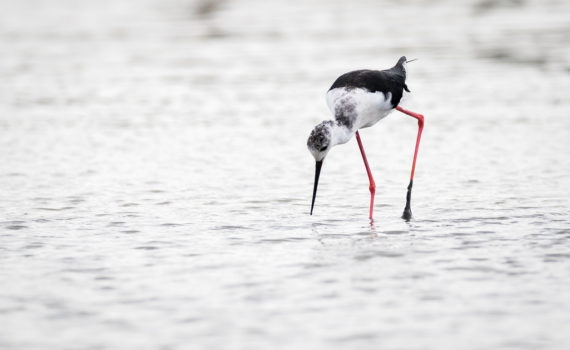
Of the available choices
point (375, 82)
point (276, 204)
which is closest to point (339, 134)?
point (375, 82)

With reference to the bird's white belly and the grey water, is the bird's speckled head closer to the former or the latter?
the bird's white belly

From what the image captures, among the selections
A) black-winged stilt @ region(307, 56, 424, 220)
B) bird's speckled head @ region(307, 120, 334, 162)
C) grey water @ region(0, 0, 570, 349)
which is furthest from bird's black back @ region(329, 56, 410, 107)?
grey water @ region(0, 0, 570, 349)

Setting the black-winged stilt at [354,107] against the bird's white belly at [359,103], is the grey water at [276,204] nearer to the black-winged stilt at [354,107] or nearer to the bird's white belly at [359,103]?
the black-winged stilt at [354,107]

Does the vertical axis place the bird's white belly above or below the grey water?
above

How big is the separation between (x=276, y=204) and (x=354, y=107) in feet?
4.29

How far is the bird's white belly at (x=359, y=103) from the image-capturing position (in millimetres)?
9031

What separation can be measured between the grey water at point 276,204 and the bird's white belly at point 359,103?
89 centimetres

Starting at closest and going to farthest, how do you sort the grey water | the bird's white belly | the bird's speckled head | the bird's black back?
the grey water → the bird's speckled head → the bird's white belly → the bird's black back

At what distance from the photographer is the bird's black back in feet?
30.5

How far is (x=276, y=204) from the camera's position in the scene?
9.58 m

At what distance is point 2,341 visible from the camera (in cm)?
562

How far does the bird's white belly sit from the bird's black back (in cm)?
6

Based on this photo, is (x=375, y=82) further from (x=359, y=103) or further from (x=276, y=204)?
(x=276, y=204)

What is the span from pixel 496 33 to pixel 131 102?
36.1 ft
